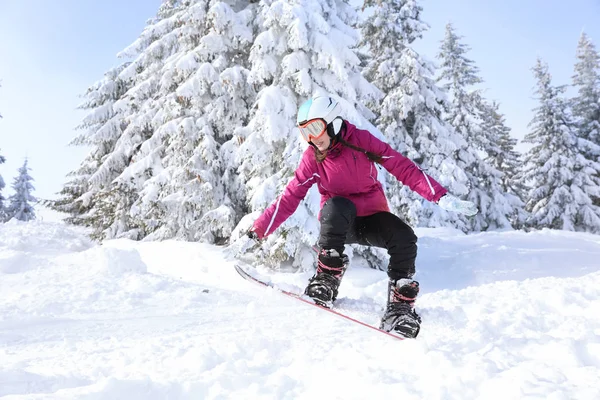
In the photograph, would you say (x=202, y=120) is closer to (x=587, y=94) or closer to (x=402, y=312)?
(x=402, y=312)

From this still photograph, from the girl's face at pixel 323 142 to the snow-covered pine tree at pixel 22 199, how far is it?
44.0 metres

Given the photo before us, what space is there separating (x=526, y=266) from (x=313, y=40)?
26.1 feet

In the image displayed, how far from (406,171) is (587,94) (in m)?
28.7

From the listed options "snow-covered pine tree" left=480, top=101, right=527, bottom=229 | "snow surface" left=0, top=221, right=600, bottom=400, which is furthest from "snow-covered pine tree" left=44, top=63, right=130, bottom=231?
"snow-covered pine tree" left=480, top=101, right=527, bottom=229

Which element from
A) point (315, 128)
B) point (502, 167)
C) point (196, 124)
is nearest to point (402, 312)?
point (315, 128)

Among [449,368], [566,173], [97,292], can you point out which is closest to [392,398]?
[449,368]

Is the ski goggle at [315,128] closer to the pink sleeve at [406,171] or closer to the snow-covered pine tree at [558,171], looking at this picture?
the pink sleeve at [406,171]

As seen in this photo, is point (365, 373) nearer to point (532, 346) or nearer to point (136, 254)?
point (532, 346)

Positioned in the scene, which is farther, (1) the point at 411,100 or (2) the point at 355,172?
(1) the point at 411,100

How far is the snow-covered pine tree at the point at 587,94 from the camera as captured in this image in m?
24.4

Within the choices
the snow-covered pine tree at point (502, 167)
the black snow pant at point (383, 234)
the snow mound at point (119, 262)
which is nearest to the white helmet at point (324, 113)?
the black snow pant at point (383, 234)

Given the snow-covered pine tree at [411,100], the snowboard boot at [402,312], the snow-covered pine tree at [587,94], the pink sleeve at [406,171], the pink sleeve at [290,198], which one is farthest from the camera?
the snow-covered pine tree at [587,94]

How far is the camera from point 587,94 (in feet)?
82.5

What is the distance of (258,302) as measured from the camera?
446 cm
